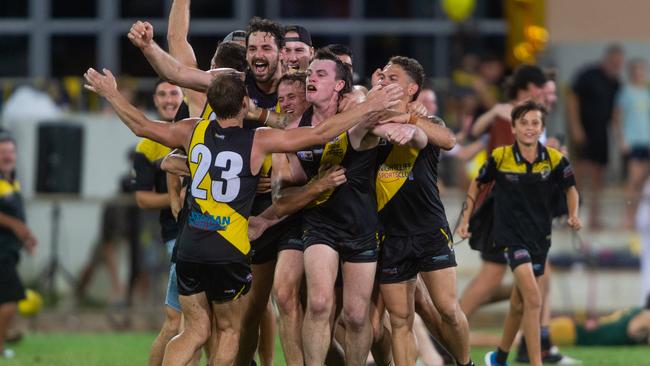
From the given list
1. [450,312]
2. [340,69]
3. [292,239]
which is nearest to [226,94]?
[340,69]

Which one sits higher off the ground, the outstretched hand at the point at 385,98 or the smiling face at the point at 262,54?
the smiling face at the point at 262,54

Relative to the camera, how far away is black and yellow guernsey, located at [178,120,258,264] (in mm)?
9406

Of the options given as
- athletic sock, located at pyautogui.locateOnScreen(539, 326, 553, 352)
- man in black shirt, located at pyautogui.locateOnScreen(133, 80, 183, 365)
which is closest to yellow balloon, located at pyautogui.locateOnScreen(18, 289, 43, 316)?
man in black shirt, located at pyautogui.locateOnScreen(133, 80, 183, 365)

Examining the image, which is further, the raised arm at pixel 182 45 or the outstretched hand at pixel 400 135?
the raised arm at pixel 182 45

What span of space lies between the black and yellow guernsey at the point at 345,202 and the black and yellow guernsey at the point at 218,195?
64 cm

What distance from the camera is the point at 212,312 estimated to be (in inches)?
381

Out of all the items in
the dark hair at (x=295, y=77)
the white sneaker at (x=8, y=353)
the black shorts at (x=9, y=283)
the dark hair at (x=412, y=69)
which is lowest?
the white sneaker at (x=8, y=353)

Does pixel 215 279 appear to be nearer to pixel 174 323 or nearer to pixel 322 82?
pixel 174 323

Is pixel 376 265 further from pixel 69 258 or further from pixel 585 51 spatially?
pixel 585 51

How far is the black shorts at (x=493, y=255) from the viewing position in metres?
12.0

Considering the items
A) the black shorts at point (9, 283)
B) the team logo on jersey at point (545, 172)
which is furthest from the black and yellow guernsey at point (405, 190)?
the black shorts at point (9, 283)

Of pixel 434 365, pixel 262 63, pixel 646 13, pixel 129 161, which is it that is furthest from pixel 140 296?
pixel 646 13

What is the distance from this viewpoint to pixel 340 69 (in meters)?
9.81

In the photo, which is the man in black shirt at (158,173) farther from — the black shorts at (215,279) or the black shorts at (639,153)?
the black shorts at (639,153)
